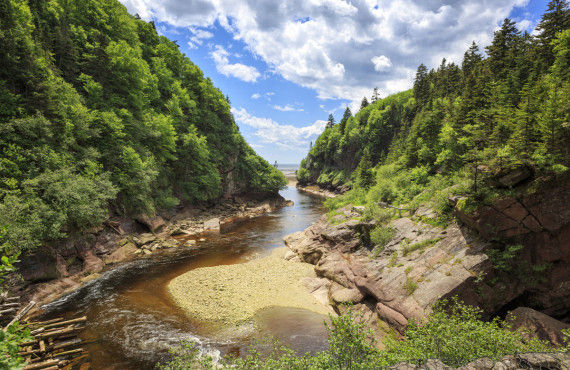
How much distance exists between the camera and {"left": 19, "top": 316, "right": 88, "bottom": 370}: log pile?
970 cm

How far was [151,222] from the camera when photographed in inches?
1125

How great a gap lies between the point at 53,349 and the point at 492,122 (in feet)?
112

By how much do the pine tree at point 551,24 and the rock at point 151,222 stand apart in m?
46.3

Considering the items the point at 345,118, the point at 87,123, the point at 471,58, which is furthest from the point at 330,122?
the point at 87,123

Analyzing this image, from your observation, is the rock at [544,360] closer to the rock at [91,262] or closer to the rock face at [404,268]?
the rock face at [404,268]

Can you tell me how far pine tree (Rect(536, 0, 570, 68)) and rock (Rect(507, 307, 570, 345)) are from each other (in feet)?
91.4

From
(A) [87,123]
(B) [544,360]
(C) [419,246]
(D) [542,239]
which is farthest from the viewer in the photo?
(A) [87,123]

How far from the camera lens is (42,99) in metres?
17.5

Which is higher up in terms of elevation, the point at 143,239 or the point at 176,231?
the point at 143,239

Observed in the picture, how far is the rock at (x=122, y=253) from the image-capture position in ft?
69.7

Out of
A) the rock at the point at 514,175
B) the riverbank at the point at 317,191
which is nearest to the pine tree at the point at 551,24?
the rock at the point at 514,175

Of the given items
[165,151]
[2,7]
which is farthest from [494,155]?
[165,151]

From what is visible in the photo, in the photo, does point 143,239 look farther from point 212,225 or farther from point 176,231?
point 212,225

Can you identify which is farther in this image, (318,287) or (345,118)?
(345,118)
